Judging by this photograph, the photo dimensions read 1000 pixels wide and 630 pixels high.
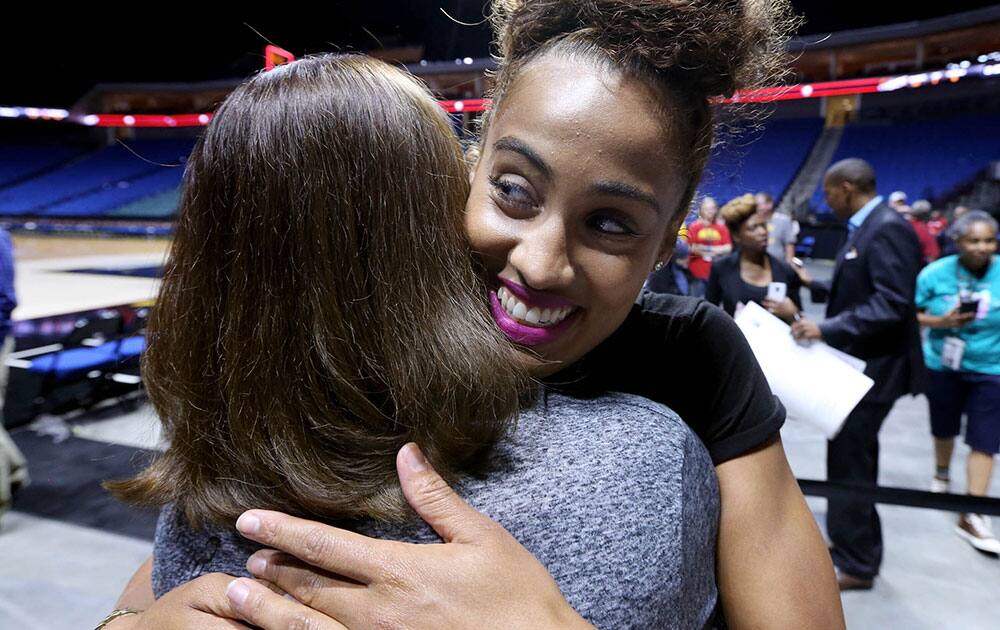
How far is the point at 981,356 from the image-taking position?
117 inches

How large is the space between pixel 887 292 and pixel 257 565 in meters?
2.55

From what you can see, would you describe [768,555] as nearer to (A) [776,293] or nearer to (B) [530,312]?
(B) [530,312]

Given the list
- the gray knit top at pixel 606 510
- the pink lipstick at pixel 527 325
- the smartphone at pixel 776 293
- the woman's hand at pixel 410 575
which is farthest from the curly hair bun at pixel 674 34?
the smartphone at pixel 776 293

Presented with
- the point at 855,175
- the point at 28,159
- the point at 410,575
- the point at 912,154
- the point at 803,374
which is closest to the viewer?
the point at 410,575

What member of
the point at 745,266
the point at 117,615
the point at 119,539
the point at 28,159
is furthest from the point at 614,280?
the point at 28,159

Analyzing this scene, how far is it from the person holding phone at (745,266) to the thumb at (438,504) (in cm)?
239

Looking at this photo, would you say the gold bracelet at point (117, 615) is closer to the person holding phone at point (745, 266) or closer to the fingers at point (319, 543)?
the fingers at point (319, 543)

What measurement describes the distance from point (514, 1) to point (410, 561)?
0.70 meters

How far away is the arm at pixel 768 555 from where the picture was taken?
761 mm

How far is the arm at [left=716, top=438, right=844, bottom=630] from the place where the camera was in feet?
2.50

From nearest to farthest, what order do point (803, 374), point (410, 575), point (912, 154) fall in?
point (410, 575) → point (803, 374) → point (912, 154)

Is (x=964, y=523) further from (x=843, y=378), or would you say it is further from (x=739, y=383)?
(x=739, y=383)

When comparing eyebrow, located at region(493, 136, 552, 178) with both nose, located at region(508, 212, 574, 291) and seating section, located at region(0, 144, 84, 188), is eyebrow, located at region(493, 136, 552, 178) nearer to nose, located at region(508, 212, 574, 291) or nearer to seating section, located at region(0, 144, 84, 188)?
nose, located at region(508, 212, 574, 291)

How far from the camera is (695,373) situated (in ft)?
2.79
